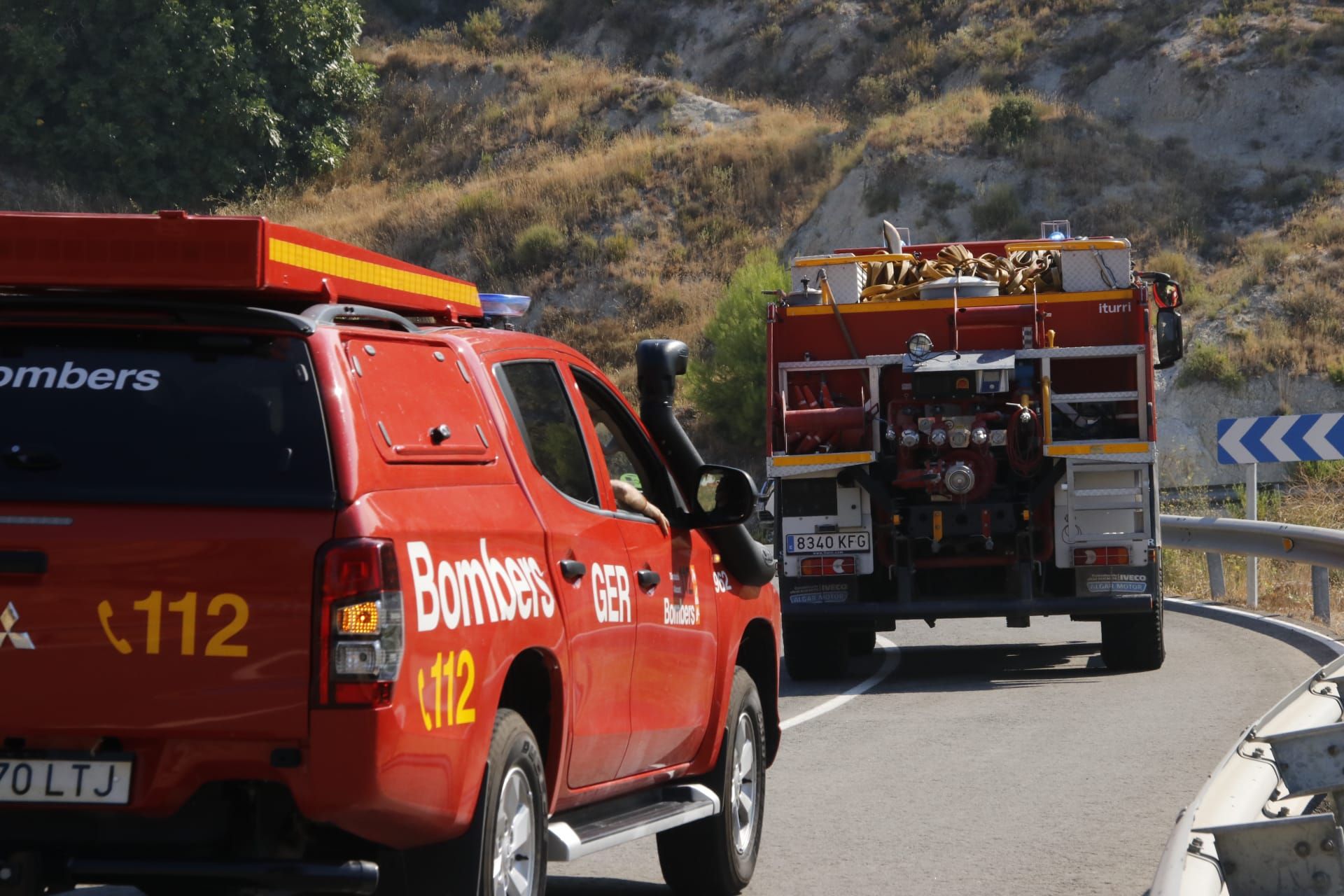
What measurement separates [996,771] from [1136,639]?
466 centimetres

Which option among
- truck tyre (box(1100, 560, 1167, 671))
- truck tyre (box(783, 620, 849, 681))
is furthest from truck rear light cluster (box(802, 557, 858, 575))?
truck tyre (box(1100, 560, 1167, 671))

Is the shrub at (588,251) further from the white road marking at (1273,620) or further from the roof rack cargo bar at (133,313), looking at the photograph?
the roof rack cargo bar at (133,313)

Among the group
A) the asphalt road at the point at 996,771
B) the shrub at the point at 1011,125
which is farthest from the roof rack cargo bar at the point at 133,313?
the shrub at the point at 1011,125

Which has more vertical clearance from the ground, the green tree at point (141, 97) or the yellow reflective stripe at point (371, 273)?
the green tree at point (141, 97)

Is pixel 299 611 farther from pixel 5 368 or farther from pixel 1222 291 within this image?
pixel 1222 291

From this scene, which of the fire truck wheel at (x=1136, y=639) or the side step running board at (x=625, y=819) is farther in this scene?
the fire truck wheel at (x=1136, y=639)

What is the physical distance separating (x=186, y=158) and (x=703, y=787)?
54.1 metres

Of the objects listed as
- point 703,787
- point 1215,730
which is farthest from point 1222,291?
point 703,787

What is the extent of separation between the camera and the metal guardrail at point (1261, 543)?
645 inches

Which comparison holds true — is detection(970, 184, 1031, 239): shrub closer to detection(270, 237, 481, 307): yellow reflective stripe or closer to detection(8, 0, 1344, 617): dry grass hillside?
detection(8, 0, 1344, 617): dry grass hillside

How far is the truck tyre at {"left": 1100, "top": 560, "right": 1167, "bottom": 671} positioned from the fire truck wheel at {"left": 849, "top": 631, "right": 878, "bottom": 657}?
8.67 ft

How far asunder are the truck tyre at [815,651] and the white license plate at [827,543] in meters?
0.53

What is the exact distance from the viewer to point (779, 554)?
1464 centimetres

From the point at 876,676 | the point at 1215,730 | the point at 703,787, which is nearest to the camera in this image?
the point at 703,787
